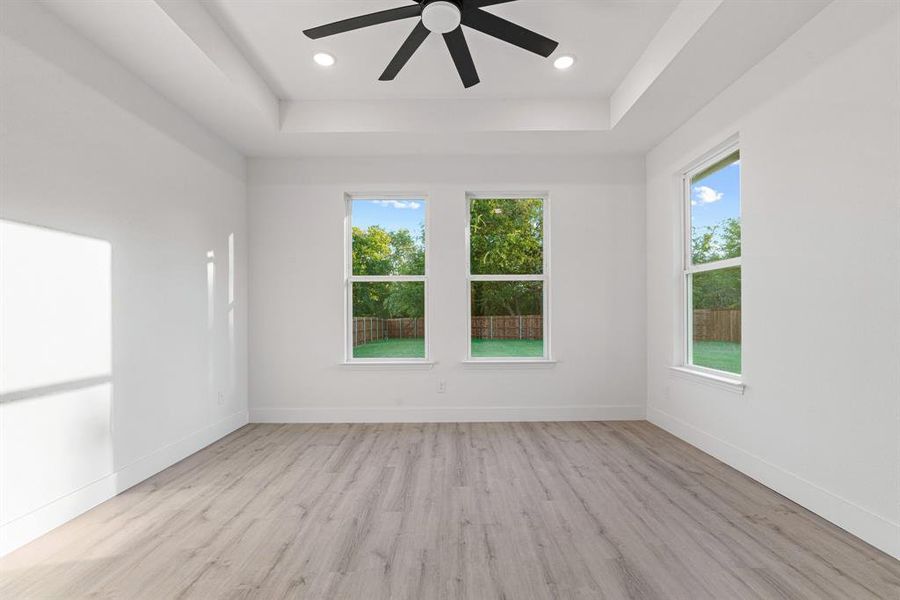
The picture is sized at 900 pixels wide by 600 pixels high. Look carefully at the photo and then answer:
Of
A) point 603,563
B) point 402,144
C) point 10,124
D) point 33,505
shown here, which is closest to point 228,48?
point 10,124

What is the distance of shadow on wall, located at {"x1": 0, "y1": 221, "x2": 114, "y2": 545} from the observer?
2143 millimetres

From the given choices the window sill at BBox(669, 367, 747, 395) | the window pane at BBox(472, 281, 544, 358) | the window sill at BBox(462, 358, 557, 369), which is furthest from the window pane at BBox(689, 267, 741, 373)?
the window pane at BBox(472, 281, 544, 358)

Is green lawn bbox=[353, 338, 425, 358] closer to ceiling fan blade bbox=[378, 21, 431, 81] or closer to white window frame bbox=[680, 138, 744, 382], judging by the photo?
white window frame bbox=[680, 138, 744, 382]

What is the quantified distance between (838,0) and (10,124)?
13.4ft

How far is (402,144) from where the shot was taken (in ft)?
14.0

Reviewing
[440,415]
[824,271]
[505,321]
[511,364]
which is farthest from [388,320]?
[824,271]

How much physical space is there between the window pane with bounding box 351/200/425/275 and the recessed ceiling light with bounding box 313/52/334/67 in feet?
5.07

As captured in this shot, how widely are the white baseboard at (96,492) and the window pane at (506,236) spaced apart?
9.67ft

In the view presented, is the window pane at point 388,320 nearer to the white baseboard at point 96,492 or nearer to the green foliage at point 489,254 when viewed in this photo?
the green foliage at point 489,254

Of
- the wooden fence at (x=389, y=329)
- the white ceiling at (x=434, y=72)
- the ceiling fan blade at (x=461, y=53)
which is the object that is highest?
the white ceiling at (x=434, y=72)

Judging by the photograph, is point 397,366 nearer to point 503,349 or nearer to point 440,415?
point 440,415

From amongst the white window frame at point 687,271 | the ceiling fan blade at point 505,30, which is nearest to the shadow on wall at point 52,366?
the ceiling fan blade at point 505,30

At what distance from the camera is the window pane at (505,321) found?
4.70 metres

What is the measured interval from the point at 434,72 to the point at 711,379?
316 centimetres
